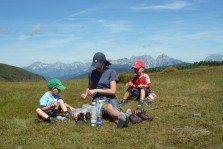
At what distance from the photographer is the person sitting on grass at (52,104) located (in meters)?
12.6

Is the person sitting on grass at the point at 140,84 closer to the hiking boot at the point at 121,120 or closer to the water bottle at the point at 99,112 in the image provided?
the water bottle at the point at 99,112

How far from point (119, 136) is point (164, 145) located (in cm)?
155

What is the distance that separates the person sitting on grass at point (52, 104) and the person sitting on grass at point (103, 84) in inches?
38.6

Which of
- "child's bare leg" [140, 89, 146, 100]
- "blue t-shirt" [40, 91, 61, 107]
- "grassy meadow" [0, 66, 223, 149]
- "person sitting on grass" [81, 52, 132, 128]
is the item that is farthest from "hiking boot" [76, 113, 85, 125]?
"child's bare leg" [140, 89, 146, 100]

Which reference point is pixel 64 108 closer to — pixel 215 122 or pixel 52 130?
pixel 52 130

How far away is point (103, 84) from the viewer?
12.8 meters

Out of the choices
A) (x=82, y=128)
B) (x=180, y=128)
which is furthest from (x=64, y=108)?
(x=180, y=128)

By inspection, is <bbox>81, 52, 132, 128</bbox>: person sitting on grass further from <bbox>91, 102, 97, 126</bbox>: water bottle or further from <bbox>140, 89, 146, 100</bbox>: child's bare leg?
<bbox>140, 89, 146, 100</bbox>: child's bare leg

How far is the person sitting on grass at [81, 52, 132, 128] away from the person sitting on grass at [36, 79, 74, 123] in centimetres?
98

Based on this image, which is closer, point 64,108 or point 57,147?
point 57,147

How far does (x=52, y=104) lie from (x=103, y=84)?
6.63 ft

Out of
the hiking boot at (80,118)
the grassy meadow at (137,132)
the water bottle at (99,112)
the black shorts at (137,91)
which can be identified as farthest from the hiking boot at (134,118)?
the black shorts at (137,91)

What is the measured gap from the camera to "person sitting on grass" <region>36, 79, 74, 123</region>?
12570 millimetres

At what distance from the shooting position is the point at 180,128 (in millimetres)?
10664
